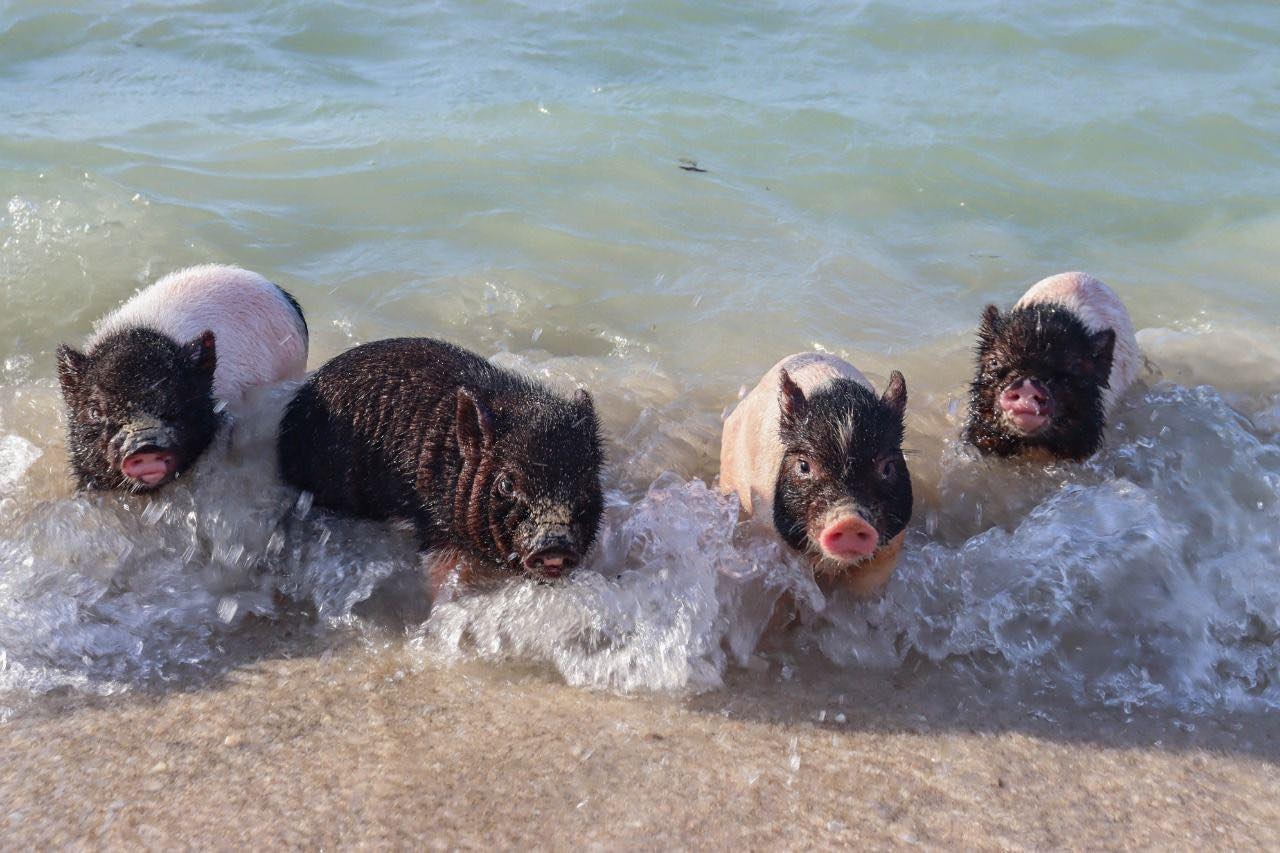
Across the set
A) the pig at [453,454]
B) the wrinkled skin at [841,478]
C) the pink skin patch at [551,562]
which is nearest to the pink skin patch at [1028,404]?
the wrinkled skin at [841,478]

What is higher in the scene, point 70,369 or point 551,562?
point 70,369

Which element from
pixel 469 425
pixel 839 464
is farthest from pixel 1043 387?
pixel 469 425

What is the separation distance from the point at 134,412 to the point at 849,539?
3.20m

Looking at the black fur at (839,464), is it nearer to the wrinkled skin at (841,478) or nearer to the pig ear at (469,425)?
the wrinkled skin at (841,478)

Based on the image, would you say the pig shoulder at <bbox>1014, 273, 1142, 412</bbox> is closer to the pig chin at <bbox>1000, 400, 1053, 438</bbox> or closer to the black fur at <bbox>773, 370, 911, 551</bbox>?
the pig chin at <bbox>1000, 400, 1053, 438</bbox>

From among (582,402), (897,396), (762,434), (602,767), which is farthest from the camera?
(762,434)

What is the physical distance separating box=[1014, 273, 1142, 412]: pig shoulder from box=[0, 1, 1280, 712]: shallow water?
0.64 ft

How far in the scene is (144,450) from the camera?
195 inches

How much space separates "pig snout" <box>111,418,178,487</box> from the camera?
494cm

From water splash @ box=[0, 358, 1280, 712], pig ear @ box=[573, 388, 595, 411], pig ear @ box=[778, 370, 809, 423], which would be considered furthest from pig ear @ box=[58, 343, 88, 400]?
pig ear @ box=[778, 370, 809, 423]

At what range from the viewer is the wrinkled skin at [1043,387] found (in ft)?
19.3

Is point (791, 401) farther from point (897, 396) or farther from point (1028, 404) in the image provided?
point (1028, 404)

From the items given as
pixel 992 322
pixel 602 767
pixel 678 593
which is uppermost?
pixel 992 322

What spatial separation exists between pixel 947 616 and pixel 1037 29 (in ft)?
34.5
